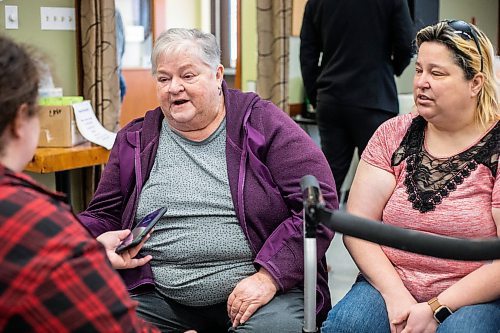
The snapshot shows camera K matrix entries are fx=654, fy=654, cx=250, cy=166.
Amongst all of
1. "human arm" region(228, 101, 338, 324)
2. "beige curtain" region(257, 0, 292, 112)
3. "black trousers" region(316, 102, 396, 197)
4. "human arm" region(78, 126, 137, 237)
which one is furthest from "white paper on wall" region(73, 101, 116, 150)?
"beige curtain" region(257, 0, 292, 112)

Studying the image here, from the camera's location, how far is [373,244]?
5.57 ft

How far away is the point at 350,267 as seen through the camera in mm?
3494

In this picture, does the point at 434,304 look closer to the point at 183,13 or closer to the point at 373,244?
the point at 373,244

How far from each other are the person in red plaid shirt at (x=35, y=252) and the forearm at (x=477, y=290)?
858mm

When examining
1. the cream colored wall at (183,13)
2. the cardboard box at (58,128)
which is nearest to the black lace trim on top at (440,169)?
the cardboard box at (58,128)

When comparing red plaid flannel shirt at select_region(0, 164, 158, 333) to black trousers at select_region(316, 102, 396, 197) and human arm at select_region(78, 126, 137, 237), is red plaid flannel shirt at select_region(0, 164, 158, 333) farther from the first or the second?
black trousers at select_region(316, 102, 396, 197)

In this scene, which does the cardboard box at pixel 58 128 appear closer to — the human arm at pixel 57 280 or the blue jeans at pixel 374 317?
the blue jeans at pixel 374 317

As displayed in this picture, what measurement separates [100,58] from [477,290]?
2255mm

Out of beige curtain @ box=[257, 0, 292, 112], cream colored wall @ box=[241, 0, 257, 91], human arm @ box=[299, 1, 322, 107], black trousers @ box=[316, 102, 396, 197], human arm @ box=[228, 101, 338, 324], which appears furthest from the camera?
cream colored wall @ box=[241, 0, 257, 91]

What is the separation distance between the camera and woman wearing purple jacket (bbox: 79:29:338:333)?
1.70 meters

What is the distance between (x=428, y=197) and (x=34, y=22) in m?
2.21

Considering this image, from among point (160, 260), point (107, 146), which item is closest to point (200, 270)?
point (160, 260)

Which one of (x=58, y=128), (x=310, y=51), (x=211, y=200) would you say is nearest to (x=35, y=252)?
(x=211, y=200)

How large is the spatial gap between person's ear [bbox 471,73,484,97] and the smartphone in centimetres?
86
